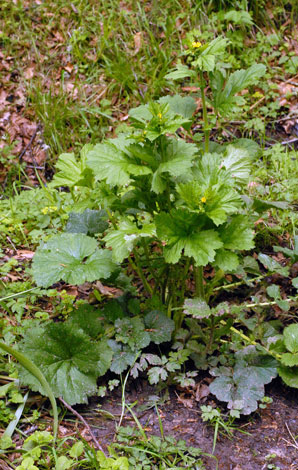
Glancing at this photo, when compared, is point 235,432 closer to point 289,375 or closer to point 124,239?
point 289,375

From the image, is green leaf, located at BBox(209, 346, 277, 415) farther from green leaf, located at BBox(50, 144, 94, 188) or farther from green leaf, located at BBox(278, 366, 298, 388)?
green leaf, located at BBox(50, 144, 94, 188)

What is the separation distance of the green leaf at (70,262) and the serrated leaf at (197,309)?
407 mm

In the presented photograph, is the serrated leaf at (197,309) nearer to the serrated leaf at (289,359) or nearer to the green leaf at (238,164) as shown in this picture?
the serrated leaf at (289,359)

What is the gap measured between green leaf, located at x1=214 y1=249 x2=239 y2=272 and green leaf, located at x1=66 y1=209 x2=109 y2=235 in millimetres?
769

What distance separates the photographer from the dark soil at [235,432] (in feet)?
6.64

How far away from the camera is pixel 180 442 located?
205 cm

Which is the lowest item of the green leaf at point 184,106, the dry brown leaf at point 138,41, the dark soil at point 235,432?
the dark soil at point 235,432

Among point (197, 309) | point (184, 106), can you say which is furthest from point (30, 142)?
point (197, 309)

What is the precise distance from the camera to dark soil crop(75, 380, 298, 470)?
2.03m

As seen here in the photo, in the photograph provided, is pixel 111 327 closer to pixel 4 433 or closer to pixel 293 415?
pixel 4 433

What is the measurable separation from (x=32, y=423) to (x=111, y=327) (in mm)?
631

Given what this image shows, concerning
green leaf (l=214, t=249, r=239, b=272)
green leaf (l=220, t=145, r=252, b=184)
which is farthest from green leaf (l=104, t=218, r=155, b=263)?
green leaf (l=220, t=145, r=252, b=184)

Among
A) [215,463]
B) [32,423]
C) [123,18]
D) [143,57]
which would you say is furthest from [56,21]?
[215,463]

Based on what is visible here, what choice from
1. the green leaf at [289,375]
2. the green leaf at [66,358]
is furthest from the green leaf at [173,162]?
the green leaf at [289,375]
